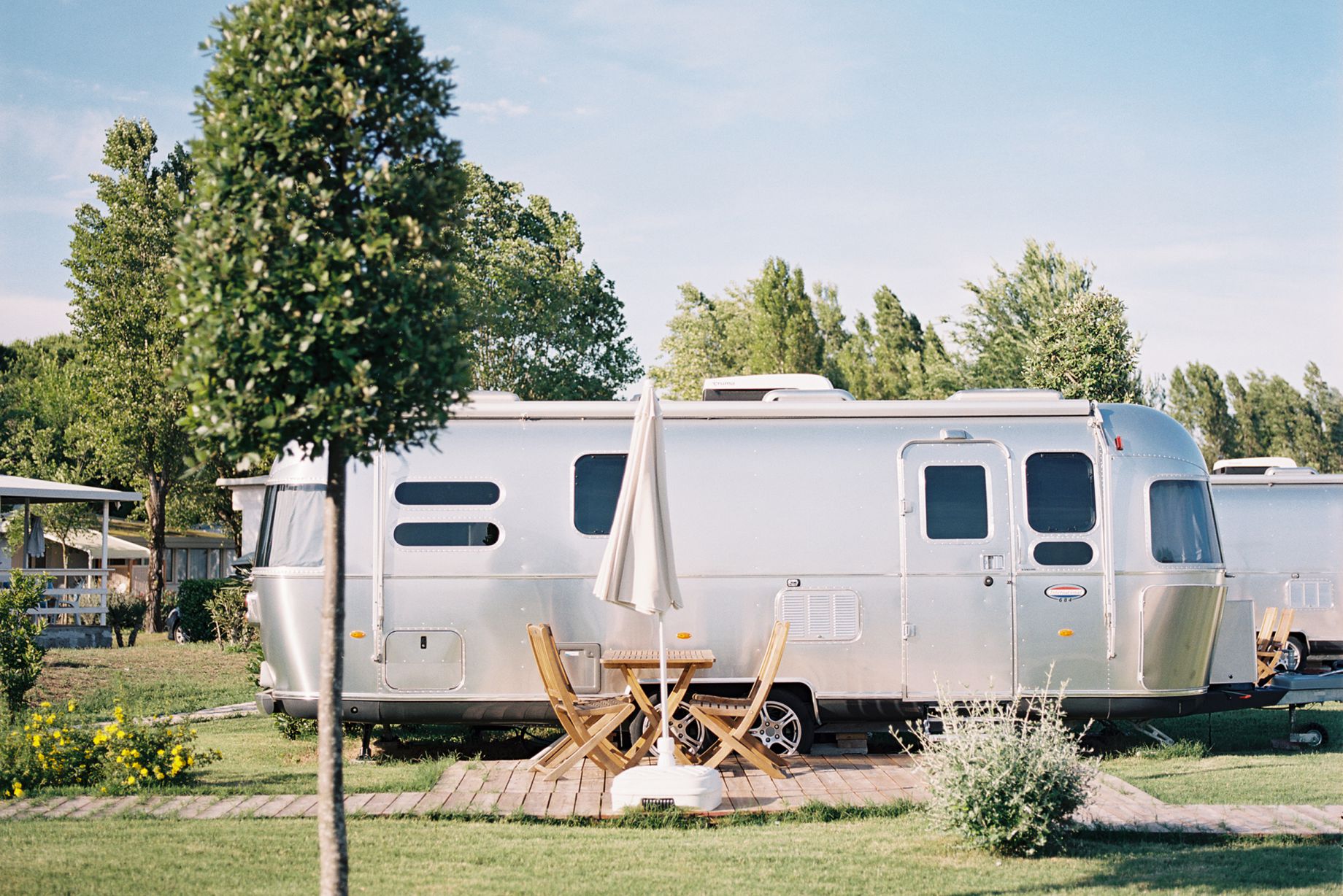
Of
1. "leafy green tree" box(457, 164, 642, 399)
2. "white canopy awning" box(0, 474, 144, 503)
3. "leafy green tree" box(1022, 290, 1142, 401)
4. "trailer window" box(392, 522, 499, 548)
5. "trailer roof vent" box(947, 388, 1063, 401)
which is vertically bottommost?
"trailer window" box(392, 522, 499, 548)

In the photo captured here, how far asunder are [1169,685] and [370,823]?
597 cm

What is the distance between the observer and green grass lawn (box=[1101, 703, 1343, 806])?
7953 mm

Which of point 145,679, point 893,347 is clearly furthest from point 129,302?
point 893,347

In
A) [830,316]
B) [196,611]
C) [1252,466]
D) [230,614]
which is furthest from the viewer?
[830,316]

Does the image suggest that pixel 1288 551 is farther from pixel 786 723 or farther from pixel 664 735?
pixel 664 735

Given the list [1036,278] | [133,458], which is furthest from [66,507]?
[1036,278]

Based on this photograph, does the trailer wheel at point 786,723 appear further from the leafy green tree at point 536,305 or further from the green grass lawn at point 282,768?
the leafy green tree at point 536,305

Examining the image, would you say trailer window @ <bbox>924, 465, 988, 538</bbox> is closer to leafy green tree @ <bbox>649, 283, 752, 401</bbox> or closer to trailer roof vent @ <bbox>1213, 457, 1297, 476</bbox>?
trailer roof vent @ <bbox>1213, 457, 1297, 476</bbox>

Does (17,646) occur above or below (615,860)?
above

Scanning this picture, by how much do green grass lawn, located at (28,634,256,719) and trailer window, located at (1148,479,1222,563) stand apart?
319 inches

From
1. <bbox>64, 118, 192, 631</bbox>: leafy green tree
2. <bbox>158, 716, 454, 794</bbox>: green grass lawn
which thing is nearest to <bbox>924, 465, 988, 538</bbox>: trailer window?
<bbox>158, 716, 454, 794</bbox>: green grass lawn

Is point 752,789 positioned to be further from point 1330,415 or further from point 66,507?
point 1330,415

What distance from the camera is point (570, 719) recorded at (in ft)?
27.1

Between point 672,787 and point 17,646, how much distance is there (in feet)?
22.8
